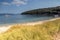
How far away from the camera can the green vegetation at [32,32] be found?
321cm

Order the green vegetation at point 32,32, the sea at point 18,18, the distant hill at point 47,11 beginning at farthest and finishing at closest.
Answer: the distant hill at point 47,11 < the sea at point 18,18 < the green vegetation at point 32,32

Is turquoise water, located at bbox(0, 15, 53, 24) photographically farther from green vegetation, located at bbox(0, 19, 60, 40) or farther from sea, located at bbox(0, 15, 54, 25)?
green vegetation, located at bbox(0, 19, 60, 40)

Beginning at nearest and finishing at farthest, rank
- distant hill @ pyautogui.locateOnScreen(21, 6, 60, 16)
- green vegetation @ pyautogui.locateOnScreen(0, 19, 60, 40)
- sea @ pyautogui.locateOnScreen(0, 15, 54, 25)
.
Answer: green vegetation @ pyautogui.locateOnScreen(0, 19, 60, 40) < sea @ pyautogui.locateOnScreen(0, 15, 54, 25) < distant hill @ pyautogui.locateOnScreen(21, 6, 60, 16)

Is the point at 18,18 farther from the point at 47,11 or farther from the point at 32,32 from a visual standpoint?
the point at 47,11

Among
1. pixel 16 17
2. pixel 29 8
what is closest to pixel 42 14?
pixel 29 8

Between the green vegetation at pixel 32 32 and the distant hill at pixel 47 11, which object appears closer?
the green vegetation at pixel 32 32

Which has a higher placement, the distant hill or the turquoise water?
the distant hill

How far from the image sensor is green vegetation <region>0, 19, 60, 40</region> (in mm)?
3213

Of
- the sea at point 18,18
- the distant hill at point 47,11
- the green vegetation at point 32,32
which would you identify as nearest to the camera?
the green vegetation at point 32,32

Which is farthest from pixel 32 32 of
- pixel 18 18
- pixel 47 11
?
pixel 47 11

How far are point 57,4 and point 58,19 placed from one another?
350 mm

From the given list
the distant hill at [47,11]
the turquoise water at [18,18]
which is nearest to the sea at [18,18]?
the turquoise water at [18,18]

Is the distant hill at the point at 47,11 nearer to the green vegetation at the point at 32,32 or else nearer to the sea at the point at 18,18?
the sea at the point at 18,18

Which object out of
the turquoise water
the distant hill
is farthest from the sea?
the distant hill
